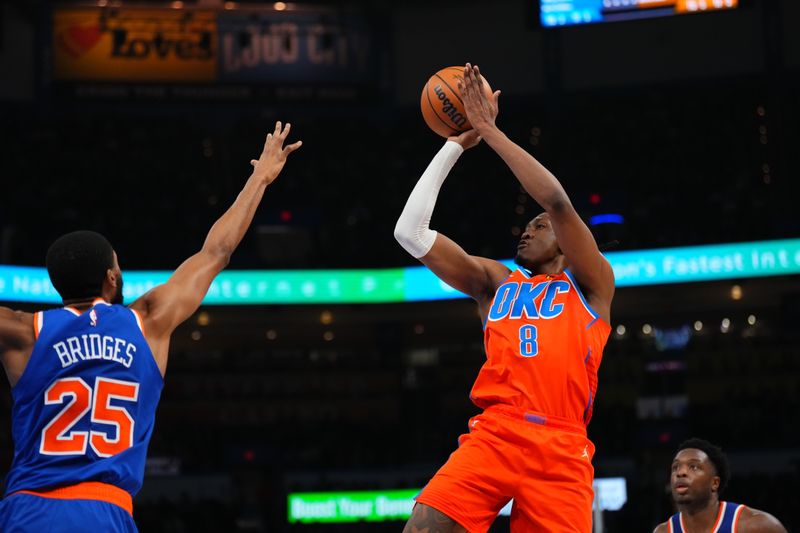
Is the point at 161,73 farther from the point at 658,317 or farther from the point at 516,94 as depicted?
the point at 658,317

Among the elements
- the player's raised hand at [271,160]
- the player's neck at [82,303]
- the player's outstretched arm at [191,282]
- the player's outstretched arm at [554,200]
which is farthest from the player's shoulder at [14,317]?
the player's outstretched arm at [554,200]

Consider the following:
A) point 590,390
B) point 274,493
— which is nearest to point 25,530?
point 590,390

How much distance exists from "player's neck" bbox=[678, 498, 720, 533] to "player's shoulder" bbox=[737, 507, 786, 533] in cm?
15

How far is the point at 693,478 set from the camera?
5879 mm

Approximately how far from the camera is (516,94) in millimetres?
24203

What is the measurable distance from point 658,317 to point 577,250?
64.6ft

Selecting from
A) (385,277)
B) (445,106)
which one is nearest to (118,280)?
(445,106)

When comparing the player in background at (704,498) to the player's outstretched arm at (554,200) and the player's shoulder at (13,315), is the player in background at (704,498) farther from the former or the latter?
the player's shoulder at (13,315)

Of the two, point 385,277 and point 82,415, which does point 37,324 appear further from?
point 385,277

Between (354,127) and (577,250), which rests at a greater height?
(354,127)

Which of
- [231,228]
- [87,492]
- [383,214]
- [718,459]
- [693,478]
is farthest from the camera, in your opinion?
[383,214]

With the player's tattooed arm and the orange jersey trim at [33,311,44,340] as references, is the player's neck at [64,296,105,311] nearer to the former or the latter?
the orange jersey trim at [33,311,44,340]

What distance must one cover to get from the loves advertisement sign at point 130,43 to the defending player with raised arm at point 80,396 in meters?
17.5

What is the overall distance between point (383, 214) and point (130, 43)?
584 centimetres
